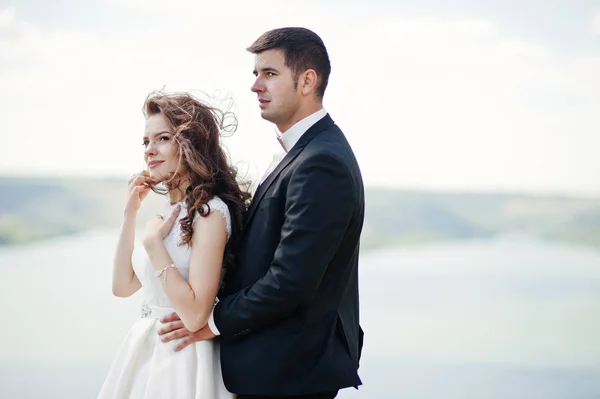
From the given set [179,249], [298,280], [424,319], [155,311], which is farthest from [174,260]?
[424,319]

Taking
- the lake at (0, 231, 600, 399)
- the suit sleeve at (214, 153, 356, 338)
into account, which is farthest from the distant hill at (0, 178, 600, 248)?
the suit sleeve at (214, 153, 356, 338)

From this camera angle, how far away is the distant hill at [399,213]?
694 centimetres

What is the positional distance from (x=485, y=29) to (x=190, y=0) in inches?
88.6

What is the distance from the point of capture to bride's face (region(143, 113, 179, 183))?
2160mm

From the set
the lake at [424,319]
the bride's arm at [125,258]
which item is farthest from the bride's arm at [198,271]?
the lake at [424,319]

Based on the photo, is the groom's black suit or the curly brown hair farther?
the curly brown hair

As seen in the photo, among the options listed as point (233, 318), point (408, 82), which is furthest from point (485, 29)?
point (233, 318)

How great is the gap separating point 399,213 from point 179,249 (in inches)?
204

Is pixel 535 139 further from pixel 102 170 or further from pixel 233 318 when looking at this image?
pixel 233 318

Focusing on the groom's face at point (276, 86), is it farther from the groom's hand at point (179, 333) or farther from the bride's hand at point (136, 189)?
the groom's hand at point (179, 333)

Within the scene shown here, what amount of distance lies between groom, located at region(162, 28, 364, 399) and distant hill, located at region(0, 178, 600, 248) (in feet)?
15.9

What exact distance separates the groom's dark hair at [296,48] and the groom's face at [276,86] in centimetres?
1

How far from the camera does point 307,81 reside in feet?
7.06

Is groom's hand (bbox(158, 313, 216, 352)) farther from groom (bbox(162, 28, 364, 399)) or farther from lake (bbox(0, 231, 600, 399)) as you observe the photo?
lake (bbox(0, 231, 600, 399))
